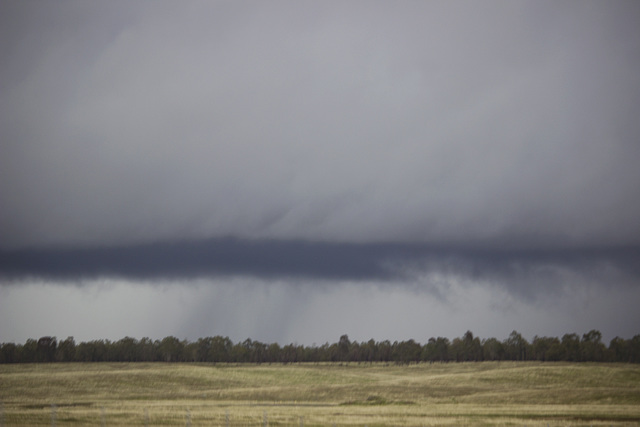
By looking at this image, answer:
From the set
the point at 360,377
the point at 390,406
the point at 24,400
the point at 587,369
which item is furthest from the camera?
the point at 360,377

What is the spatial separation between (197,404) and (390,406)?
2404cm

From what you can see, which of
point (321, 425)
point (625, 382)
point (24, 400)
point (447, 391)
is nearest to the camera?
point (321, 425)

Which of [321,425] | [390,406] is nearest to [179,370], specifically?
[390,406]

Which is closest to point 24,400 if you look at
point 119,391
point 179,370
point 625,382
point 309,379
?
point 119,391

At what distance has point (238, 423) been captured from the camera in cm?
6166

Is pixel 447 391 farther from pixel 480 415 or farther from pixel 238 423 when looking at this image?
pixel 238 423

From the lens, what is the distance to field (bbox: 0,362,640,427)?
65688 mm

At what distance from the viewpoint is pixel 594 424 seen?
62250mm

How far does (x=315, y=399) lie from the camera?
99.9 meters

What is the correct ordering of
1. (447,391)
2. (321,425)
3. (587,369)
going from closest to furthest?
(321,425) → (447,391) → (587,369)

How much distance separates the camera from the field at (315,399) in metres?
65.7

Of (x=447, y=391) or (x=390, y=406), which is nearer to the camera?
(x=390, y=406)

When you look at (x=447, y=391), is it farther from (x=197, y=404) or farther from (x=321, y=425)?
(x=321, y=425)

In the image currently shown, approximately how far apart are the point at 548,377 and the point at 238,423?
83663 mm
